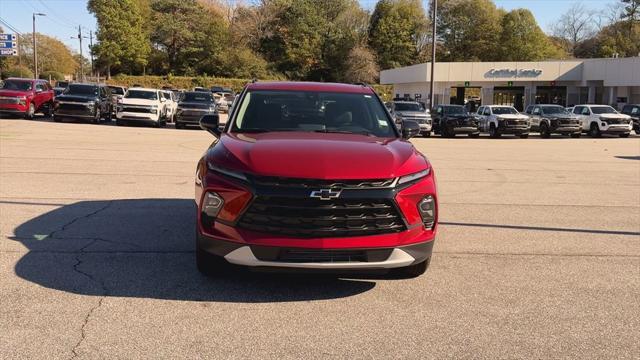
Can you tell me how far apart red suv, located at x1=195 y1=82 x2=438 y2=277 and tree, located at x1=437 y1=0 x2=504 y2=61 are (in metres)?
89.2

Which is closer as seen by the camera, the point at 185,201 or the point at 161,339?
the point at 161,339

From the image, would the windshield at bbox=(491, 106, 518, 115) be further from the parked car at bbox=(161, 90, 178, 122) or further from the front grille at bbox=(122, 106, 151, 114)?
the front grille at bbox=(122, 106, 151, 114)

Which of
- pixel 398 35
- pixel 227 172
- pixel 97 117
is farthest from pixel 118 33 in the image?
pixel 227 172

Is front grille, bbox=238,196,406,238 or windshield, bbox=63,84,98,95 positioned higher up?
windshield, bbox=63,84,98,95

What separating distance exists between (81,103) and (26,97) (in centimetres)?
302

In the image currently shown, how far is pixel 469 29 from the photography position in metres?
92.8

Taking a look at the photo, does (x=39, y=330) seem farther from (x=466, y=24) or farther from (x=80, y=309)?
(x=466, y=24)

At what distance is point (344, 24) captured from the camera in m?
96.1

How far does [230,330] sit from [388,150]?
6.64 ft

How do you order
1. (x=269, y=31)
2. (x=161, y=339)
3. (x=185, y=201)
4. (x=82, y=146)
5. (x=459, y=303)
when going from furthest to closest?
(x=269, y=31)
(x=82, y=146)
(x=185, y=201)
(x=459, y=303)
(x=161, y=339)

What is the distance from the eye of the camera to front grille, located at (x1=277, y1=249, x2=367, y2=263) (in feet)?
15.3

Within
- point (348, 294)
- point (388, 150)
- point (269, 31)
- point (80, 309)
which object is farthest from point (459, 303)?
point (269, 31)

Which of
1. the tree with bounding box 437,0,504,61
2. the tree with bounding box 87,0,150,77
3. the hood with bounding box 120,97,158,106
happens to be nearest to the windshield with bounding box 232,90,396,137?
the hood with bounding box 120,97,158,106

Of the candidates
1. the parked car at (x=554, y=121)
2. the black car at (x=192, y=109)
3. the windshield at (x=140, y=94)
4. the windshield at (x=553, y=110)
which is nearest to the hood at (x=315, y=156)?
the black car at (x=192, y=109)
